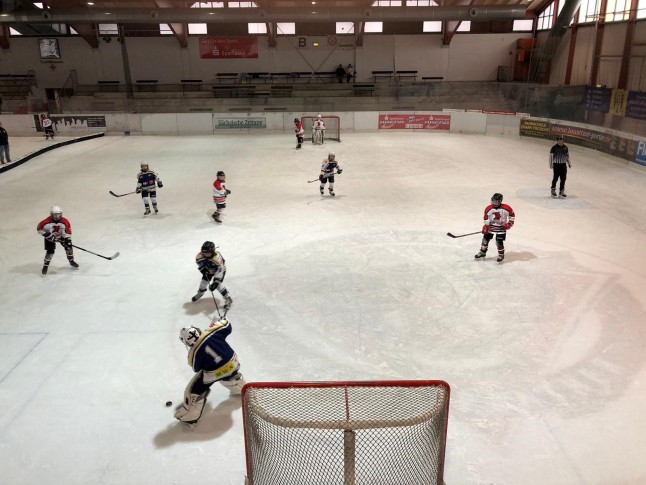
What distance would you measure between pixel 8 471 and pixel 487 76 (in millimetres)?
37828

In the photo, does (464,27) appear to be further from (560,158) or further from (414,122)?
(560,158)

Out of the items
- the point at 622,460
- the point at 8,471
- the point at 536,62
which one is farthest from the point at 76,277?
the point at 536,62

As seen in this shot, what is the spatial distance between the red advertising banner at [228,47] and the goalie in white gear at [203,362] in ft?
110

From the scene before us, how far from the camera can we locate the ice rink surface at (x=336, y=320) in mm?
5332

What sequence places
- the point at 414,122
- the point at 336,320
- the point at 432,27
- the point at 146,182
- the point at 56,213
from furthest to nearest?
the point at 432,27 < the point at 414,122 < the point at 146,182 < the point at 56,213 < the point at 336,320

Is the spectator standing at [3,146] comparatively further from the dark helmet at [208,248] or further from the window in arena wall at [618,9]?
the window in arena wall at [618,9]

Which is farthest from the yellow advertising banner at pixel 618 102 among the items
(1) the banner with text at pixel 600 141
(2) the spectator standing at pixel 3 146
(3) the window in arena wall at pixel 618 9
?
(2) the spectator standing at pixel 3 146

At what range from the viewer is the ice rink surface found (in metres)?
5.33

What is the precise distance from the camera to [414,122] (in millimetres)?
28734

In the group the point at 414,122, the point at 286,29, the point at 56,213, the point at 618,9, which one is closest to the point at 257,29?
the point at 286,29

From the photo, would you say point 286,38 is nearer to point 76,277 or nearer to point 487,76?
point 487,76

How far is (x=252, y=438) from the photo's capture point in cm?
461

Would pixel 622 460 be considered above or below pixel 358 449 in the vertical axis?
below

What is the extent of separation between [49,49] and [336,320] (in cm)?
3674
